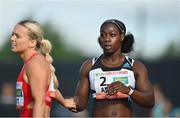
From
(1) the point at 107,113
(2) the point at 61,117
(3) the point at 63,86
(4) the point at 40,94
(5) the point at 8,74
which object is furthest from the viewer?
(5) the point at 8,74

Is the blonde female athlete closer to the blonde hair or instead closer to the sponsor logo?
the blonde hair

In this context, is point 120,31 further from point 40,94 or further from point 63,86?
point 63,86

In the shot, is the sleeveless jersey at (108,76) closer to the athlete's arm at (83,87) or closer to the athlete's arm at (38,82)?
the athlete's arm at (83,87)

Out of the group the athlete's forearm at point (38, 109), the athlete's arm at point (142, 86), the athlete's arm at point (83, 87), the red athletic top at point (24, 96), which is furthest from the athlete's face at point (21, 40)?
the athlete's arm at point (142, 86)

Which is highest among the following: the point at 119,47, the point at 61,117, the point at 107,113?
the point at 119,47

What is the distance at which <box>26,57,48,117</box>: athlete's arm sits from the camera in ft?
27.9

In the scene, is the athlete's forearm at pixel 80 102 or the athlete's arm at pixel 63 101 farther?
the athlete's forearm at pixel 80 102

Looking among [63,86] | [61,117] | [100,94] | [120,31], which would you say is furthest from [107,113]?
[63,86]

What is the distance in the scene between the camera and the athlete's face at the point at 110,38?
941cm

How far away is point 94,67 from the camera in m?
9.63

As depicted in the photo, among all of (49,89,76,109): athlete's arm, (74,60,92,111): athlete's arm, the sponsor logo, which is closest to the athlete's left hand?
the sponsor logo

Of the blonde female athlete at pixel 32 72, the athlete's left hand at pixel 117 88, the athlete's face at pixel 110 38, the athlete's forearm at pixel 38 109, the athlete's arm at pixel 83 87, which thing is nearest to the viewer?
the athlete's forearm at pixel 38 109

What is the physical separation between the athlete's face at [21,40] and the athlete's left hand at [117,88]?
1129 millimetres

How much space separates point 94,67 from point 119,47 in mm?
373
